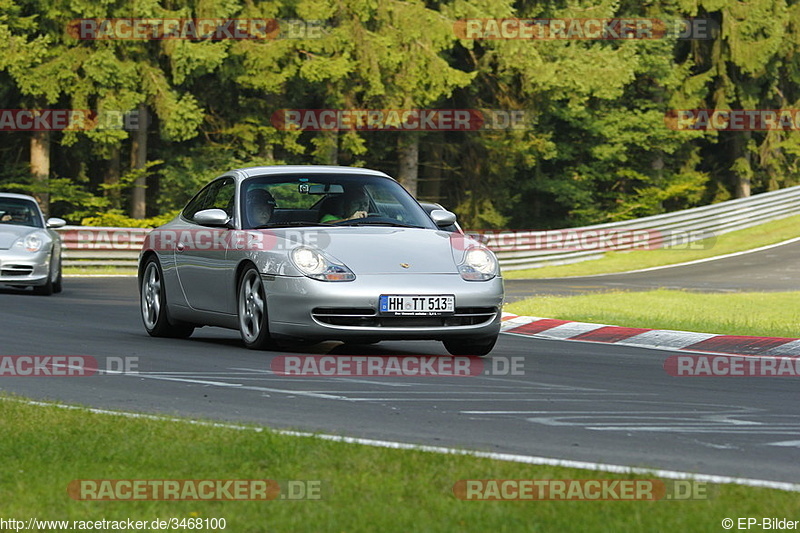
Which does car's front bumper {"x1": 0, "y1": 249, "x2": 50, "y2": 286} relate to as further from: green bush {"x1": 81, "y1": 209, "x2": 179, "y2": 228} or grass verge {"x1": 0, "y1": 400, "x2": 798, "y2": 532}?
green bush {"x1": 81, "y1": 209, "x2": 179, "y2": 228}

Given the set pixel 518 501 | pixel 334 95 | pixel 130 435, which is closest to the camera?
pixel 518 501

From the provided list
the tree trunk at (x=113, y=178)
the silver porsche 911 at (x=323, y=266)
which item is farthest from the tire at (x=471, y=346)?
the tree trunk at (x=113, y=178)

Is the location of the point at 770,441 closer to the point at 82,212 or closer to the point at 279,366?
the point at 279,366

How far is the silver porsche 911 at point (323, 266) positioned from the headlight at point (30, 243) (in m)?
7.24

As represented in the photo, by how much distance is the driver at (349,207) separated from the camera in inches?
483

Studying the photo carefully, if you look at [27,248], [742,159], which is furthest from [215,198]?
[742,159]

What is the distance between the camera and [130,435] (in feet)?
23.3

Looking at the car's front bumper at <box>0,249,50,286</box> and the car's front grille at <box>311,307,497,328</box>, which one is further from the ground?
the car's front grille at <box>311,307,497,328</box>

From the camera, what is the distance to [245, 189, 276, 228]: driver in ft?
40.2

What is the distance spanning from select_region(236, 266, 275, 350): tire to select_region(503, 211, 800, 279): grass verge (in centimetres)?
Result: 2039

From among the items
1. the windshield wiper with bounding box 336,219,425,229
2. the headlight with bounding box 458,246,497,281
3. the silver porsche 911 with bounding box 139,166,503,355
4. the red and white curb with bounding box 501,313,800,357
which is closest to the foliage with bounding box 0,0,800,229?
the red and white curb with bounding box 501,313,800,357

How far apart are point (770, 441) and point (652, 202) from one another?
145 feet

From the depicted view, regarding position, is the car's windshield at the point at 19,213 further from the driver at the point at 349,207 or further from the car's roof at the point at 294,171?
the driver at the point at 349,207

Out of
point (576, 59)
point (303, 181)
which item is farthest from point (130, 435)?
point (576, 59)
